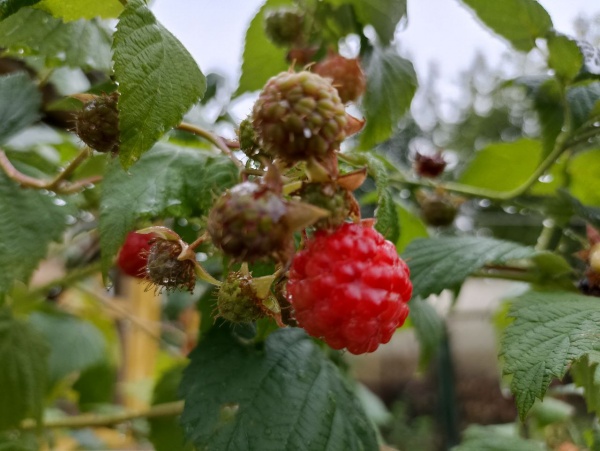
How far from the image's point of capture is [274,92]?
0.41 m

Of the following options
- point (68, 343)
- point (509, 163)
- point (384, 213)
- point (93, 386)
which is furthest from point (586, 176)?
point (93, 386)

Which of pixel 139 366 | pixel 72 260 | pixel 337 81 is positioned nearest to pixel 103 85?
pixel 337 81

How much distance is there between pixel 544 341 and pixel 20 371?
722mm

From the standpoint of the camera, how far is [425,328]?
939mm

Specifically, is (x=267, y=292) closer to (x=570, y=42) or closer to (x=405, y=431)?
(x=570, y=42)

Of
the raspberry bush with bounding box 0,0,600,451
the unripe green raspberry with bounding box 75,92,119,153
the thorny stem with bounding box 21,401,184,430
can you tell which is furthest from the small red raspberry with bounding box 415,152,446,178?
the unripe green raspberry with bounding box 75,92,119,153

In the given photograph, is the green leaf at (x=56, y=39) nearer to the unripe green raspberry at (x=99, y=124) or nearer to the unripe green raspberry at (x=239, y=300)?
the unripe green raspberry at (x=99, y=124)

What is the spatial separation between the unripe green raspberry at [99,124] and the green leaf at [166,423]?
39 centimetres

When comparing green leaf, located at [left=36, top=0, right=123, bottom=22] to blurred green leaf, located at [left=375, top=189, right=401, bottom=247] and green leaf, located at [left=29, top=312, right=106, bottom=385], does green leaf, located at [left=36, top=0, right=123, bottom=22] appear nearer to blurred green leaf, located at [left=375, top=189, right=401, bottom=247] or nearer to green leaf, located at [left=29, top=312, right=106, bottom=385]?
blurred green leaf, located at [left=375, top=189, right=401, bottom=247]

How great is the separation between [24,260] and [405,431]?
271cm

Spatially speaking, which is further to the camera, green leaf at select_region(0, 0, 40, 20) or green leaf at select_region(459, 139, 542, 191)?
green leaf at select_region(459, 139, 542, 191)

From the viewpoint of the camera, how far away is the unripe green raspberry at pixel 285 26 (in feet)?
2.59

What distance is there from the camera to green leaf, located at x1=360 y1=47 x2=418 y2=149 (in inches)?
29.9


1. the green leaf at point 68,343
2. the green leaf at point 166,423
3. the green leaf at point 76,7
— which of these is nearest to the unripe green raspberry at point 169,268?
the green leaf at point 76,7
